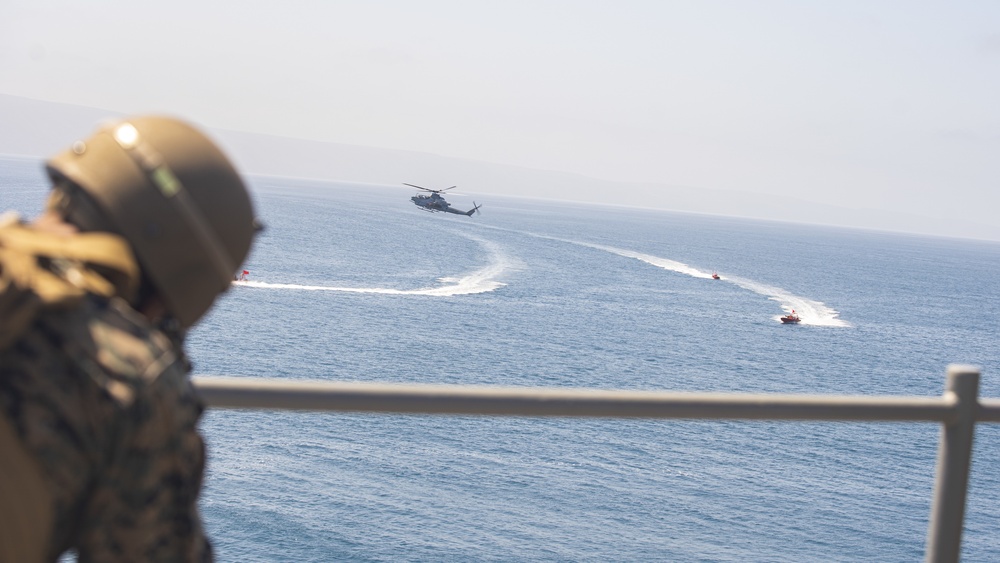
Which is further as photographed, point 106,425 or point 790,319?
point 790,319

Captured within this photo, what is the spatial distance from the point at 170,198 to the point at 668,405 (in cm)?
183

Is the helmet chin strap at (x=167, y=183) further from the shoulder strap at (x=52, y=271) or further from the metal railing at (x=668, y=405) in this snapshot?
the metal railing at (x=668, y=405)

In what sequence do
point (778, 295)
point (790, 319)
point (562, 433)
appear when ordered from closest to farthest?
point (562, 433) < point (790, 319) < point (778, 295)

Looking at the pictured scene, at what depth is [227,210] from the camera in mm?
1407

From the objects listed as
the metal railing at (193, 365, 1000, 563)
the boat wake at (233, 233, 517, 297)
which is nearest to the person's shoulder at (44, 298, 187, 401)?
the metal railing at (193, 365, 1000, 563)

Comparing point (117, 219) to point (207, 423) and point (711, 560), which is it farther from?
point (207, 423)

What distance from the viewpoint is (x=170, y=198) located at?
1.32 metres

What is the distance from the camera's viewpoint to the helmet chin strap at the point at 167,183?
51.9 inches

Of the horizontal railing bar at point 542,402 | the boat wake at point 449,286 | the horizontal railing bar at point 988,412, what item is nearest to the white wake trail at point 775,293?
the boat wake at point 449,286

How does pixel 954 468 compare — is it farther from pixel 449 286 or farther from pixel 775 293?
pixel 775 293

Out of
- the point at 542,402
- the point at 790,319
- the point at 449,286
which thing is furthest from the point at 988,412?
the point at 790,319

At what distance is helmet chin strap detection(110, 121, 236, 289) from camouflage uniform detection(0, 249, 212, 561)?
0.46ft

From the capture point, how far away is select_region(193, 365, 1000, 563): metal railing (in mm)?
2664

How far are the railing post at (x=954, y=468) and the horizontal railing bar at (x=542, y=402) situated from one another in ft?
0.14
